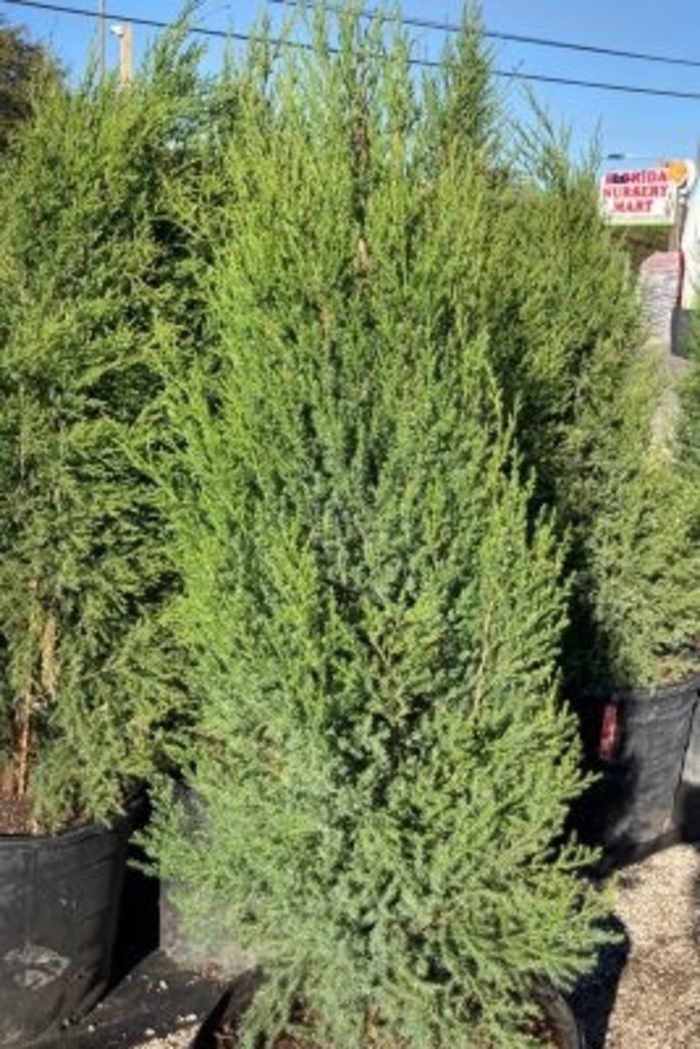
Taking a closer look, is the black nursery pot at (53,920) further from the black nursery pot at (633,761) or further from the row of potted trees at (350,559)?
the black nursery pot at (633,761)

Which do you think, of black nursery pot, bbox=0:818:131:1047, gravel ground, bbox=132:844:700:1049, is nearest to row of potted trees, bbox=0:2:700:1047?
black nursery pot, bbox=0:818:131:1047

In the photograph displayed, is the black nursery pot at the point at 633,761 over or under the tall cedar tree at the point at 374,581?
under

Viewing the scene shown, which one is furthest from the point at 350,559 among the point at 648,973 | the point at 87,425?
the point at 648,973

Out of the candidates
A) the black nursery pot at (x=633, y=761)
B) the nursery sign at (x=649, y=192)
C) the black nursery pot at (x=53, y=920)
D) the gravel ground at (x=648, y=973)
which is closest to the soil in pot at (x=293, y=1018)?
the gravel ground at (x=648, y=973)

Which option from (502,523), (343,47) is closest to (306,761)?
(502,523)

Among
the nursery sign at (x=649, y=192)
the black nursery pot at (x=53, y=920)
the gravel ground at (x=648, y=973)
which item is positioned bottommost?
the gravel ground at (x=648, y=973)

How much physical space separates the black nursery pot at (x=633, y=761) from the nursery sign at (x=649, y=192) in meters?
18.6

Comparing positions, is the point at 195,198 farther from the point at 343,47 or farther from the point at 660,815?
the point at 660,815

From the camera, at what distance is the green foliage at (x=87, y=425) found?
2924mm

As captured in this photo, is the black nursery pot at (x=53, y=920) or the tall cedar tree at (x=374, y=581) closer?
the tall cedar tree at (x=374, y=581)

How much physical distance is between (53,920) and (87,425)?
1334 mm

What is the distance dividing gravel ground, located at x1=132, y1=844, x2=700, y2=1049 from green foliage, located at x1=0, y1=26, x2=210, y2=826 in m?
0.94

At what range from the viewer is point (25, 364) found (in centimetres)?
287

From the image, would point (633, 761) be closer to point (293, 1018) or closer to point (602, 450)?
point (602, 450)
